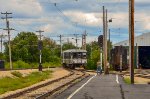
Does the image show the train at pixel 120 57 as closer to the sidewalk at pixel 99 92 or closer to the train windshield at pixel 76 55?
the train windshield at pixel 76 55

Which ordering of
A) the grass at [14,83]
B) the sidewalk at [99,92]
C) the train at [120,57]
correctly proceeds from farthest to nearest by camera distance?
the train at [120,57]
the grass at [14,83]
the sidewalk at [99,92]

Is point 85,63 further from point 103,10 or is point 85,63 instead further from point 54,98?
point 54,98

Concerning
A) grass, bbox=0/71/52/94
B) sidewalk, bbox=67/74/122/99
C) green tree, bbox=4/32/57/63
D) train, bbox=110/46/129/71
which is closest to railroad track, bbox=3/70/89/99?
grass, bbox=0/71/52/94

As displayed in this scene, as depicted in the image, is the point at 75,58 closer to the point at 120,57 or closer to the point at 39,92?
the point at 120,57

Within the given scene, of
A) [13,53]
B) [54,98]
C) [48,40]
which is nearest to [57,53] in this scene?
[48,40]

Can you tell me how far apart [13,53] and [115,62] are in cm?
5795

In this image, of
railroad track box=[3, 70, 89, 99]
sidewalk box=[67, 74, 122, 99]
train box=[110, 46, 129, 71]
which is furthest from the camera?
train box=[110, 46, 129, 71]

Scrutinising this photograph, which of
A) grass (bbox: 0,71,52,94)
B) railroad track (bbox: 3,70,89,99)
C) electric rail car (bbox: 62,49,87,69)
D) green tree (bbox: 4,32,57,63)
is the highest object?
green tree (bbox: 4,32,57,63)

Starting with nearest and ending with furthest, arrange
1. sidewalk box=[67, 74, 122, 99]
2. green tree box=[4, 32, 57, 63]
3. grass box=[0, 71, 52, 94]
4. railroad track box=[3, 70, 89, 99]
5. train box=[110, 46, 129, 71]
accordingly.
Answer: sidewalk box=[67, 74, 122, 99], railroad track box=[3, 70, 89, 99], grass box=[0, 71, 52, 94], train box=[110, 46, 129, 71], green tree box=[4, 32, 57, 63]

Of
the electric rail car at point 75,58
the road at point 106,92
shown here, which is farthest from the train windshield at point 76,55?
the road at point 106,92

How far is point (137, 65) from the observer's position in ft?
302

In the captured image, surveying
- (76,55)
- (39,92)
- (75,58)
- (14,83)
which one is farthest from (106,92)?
(76,55)

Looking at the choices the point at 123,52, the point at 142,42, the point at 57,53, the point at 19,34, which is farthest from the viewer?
the point at 57,53

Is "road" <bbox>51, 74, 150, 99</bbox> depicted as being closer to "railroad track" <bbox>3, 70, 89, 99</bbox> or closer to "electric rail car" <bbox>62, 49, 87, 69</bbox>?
"railroad track" <bbox>3, 70, 89, 99</bbox>
